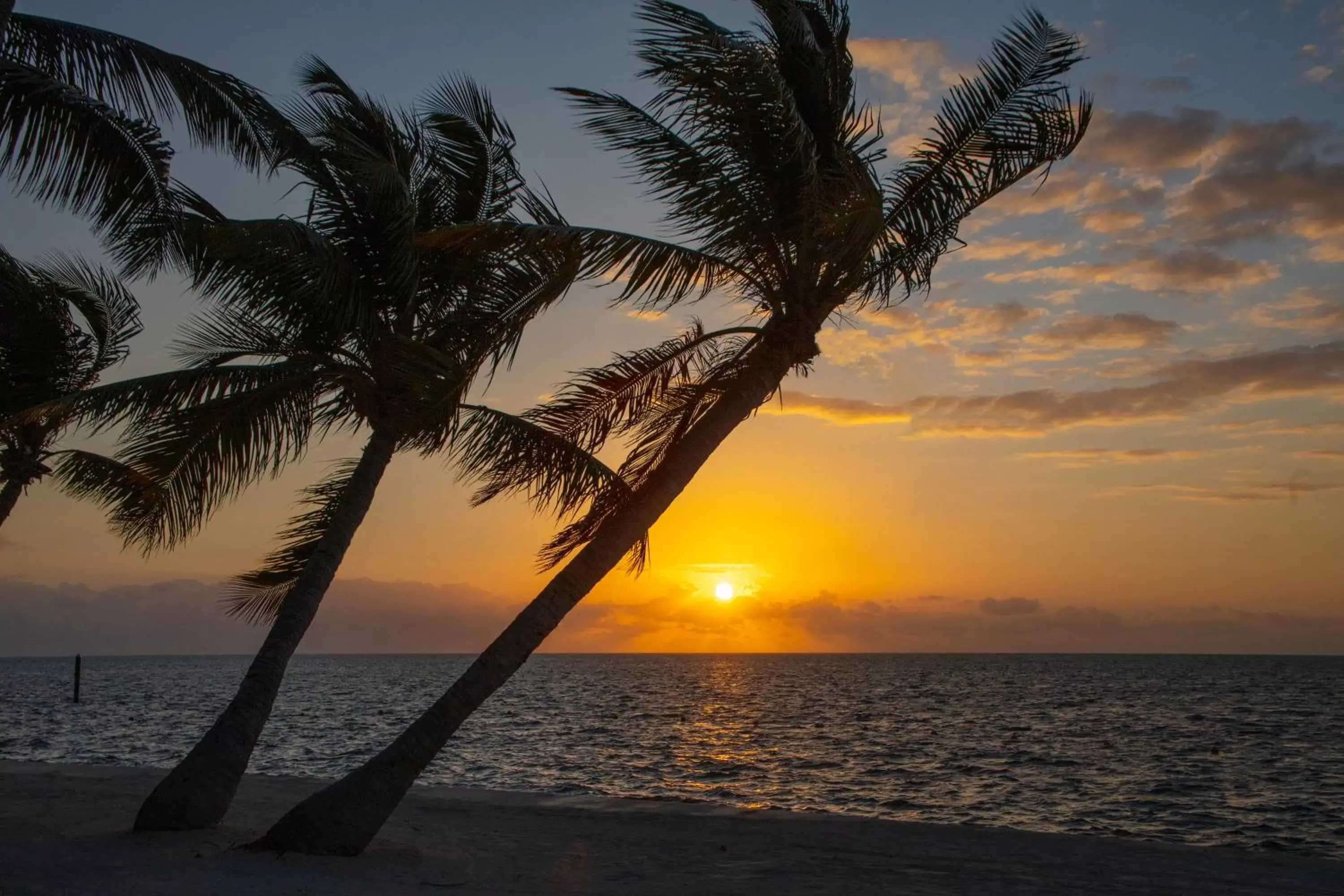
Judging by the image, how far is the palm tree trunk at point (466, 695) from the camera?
28.0 ft

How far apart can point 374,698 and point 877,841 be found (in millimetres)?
54499

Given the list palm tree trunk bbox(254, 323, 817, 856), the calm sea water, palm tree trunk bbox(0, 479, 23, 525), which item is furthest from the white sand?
the calm sea water

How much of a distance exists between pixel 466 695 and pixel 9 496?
36.1 feet

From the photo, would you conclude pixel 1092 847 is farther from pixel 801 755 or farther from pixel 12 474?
pixel 801 755

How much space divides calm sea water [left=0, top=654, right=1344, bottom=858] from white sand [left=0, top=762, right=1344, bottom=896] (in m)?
6.90

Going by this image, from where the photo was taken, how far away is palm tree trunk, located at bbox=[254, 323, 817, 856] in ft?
28.0

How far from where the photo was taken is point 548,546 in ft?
32.0

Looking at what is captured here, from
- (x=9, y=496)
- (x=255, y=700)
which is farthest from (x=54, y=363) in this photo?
(x=255, y=700)

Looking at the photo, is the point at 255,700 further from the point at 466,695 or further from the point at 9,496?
the point at 9,496

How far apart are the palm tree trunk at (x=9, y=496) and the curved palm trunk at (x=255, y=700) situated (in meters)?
7.25

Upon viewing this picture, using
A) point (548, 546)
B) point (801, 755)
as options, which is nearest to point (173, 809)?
point (548, 546)

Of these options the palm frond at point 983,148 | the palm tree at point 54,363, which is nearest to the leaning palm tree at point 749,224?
the palm frond at point 983,148

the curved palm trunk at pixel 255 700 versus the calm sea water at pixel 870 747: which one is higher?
the curved palm trunk at pixel 255 700

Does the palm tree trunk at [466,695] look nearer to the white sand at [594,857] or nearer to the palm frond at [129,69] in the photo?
the white sand at [594,857]
